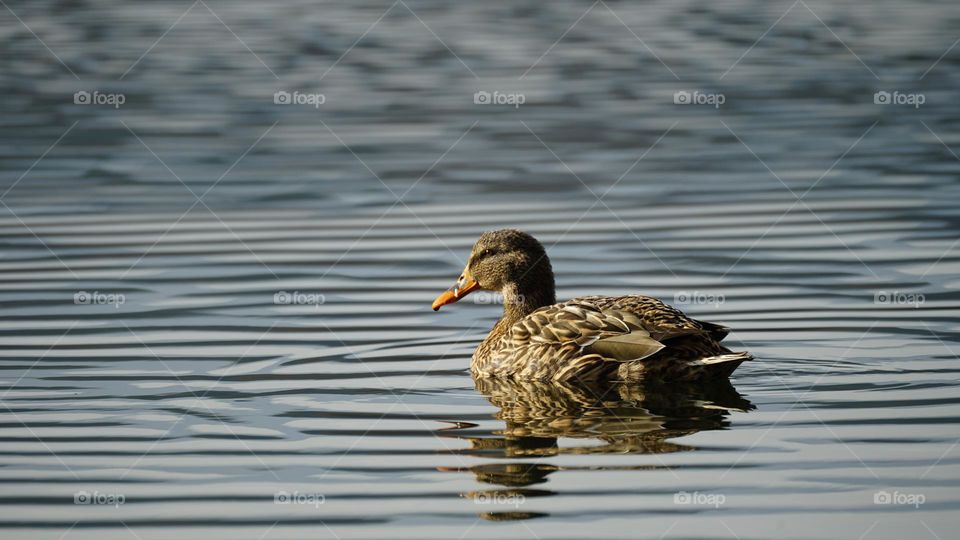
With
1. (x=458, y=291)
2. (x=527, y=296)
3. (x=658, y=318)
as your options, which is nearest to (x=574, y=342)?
(x=658, y=318)

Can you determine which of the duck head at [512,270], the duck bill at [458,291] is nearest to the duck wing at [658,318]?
the duck head at [512,270]

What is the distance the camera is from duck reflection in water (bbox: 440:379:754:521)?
859 centimetres

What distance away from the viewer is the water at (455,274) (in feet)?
27.5

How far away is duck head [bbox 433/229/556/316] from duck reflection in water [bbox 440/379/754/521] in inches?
43.3

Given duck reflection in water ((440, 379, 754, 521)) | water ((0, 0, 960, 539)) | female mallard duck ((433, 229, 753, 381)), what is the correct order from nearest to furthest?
1. water ((0, 0, 960, 539))
2. duck reflection in water ((440, 379, 754, 521))
3. female mallard duck ((433, 229, 753, 381))

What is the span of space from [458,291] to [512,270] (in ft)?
1.47

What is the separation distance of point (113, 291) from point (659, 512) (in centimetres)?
690

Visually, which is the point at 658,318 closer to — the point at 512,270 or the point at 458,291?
the point at 512,270

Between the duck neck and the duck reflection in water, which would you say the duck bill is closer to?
the duck neck

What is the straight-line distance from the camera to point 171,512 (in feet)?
26.8

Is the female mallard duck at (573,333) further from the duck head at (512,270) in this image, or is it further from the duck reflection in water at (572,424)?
the duck reflection in water at (572,424)

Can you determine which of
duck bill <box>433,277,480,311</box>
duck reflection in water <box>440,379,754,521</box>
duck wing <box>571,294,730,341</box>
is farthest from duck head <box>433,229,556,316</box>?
duck reflection in water <box>440,379,754,521</box>

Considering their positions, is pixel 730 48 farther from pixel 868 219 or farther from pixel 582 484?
pixel 582 484

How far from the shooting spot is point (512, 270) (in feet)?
39.5
